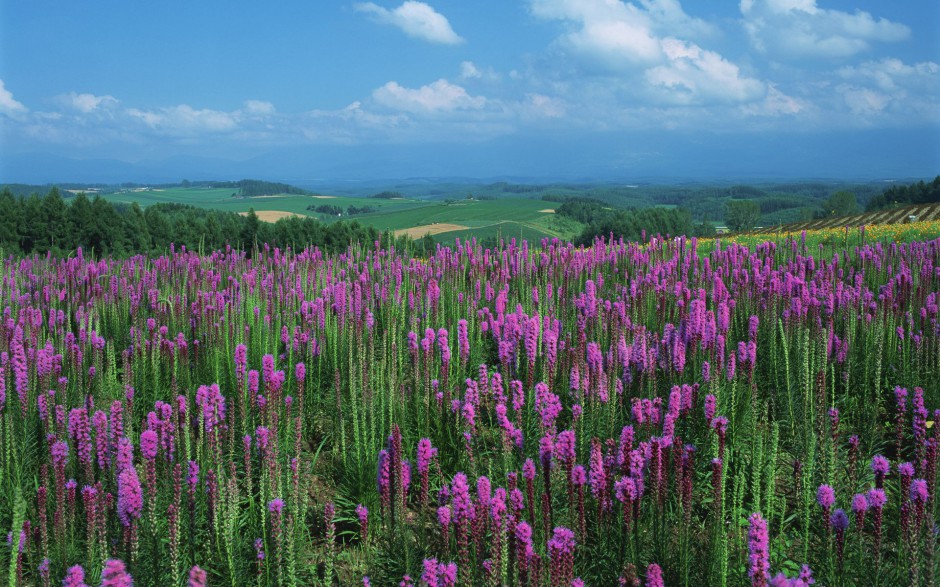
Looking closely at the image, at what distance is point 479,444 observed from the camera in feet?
16.2

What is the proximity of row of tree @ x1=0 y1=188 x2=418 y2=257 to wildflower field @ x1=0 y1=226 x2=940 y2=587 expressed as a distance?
380 inches

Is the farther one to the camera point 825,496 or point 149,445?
point 149,445

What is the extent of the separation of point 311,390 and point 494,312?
9.12 feet

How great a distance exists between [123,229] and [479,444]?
16.2 meters

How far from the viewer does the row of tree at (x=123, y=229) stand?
17.6 meters

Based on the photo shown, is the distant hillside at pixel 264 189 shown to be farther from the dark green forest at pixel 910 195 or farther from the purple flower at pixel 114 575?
the purple flower at pixel 114 575

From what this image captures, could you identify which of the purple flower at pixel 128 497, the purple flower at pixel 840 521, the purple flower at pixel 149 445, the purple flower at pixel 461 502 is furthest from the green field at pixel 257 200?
the purple flower at pixel 840 521

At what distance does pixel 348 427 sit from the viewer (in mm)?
4875

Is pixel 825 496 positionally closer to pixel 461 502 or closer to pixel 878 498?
pixel 878 498

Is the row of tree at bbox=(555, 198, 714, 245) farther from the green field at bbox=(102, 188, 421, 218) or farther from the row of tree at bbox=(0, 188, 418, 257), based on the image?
the green field at bbox=(102, 188, 421, 218)

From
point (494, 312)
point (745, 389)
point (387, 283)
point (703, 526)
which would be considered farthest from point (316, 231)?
point (703, 526)

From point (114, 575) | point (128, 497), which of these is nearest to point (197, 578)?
point (114, 575)

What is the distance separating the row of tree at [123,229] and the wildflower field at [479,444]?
9660 millimetres

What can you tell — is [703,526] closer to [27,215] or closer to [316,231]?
[316,231]
